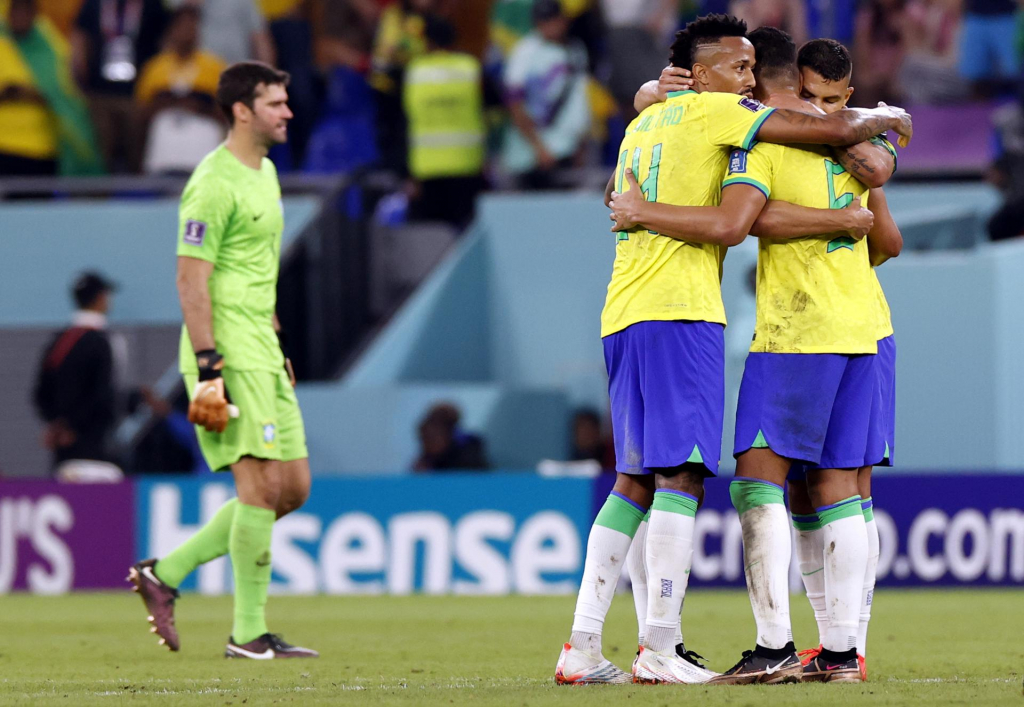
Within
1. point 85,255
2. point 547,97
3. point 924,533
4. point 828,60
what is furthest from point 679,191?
point 85,255

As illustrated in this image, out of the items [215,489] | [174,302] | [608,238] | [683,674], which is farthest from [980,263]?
[683,674]

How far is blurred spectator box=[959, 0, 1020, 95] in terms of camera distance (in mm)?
15047

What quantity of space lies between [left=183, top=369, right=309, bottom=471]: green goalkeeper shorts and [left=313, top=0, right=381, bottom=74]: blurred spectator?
8518mm

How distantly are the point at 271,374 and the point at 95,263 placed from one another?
831 centimetres

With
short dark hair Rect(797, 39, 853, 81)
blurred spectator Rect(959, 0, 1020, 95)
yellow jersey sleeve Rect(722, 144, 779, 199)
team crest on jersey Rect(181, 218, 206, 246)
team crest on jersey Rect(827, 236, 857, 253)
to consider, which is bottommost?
team crest on jersey Rect(827, 236, 857, 253)

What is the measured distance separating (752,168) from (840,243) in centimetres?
44

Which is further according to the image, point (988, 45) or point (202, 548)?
point (988, 45)

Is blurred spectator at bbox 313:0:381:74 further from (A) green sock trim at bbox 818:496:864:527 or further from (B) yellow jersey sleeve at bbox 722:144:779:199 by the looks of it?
(A) green sock trim at bbox 818:496:864:527

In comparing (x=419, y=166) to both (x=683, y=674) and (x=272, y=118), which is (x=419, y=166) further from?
(x=683, y=674)

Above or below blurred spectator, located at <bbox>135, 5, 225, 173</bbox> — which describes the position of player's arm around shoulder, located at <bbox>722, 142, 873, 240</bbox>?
below

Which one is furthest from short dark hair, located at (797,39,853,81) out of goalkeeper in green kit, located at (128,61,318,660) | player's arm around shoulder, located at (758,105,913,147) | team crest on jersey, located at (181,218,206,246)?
team crest on jersey, located at (181,218,206,246)

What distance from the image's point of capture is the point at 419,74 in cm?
1498

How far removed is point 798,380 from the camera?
6.32 meters

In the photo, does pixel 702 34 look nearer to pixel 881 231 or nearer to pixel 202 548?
pixel 881 231
